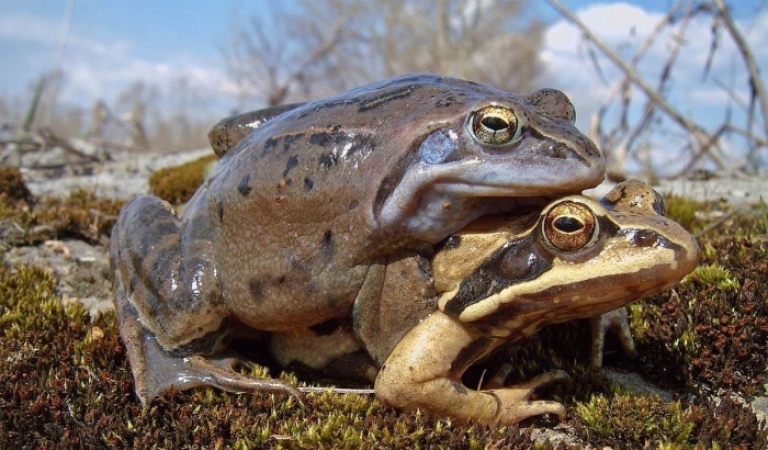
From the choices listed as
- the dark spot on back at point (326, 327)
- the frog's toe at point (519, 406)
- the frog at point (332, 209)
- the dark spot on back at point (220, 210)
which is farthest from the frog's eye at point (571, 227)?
the dark spot on back at point (220, 210)

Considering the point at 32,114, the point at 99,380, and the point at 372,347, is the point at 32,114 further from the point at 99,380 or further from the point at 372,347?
the point at 372,347

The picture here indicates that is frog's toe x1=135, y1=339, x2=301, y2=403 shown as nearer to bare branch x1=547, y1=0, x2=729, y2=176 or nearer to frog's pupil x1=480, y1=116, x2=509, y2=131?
frog's pupil x1=480, y1=116, x2=509, y2=131

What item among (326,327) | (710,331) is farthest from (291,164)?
(710,331)

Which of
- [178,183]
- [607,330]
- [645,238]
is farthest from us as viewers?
[178,183]

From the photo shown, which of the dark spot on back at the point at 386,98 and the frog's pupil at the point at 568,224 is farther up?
the dark spot on back at the point at 386,98

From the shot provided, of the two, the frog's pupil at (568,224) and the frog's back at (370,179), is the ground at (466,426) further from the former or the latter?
the frog's pupil at (568,224)

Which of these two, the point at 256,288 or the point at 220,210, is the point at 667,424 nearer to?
the point at 256,288

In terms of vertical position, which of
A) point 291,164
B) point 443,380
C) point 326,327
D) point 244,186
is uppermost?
point 291,164
